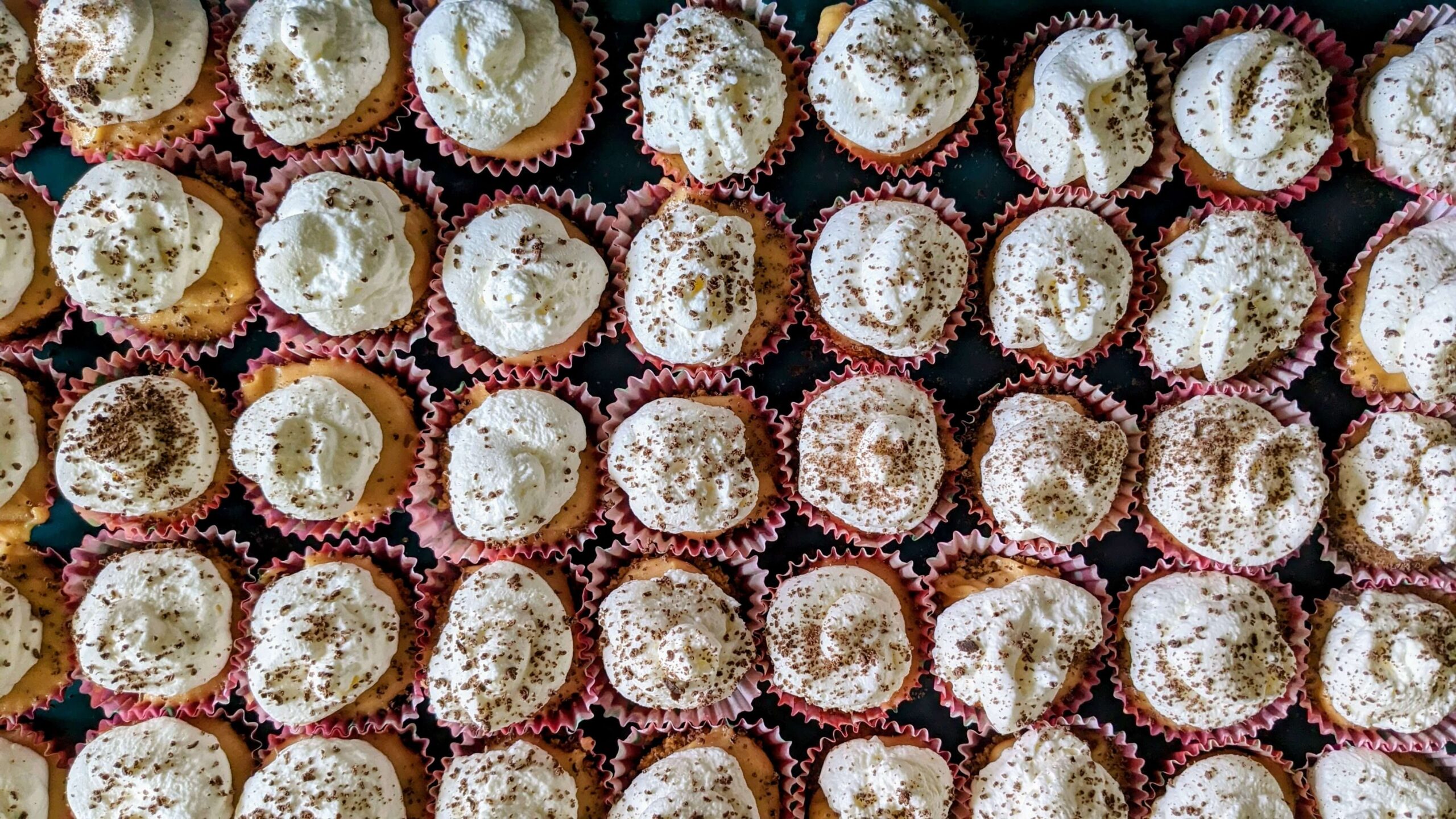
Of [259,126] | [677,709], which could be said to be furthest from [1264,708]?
[259,126]

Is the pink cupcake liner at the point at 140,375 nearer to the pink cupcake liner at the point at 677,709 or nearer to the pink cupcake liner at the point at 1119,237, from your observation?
the pink cupcake liner at the point at 677,709

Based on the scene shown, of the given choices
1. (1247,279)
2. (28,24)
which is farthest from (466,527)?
(1247,279)

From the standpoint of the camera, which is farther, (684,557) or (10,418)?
(684,557)

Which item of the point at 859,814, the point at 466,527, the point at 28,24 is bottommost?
the point at 859,814

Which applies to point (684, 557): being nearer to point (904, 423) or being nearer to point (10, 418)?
point (904, 423)

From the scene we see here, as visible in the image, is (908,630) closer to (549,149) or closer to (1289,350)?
(1289,350)

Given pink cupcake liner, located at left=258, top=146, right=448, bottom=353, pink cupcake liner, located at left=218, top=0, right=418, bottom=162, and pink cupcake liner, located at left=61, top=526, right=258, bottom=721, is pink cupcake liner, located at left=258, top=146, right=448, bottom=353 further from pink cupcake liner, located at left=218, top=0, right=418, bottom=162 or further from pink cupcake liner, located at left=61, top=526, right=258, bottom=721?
pink cupcake liner, located at left=61, top=526, right=258, bottom=721
